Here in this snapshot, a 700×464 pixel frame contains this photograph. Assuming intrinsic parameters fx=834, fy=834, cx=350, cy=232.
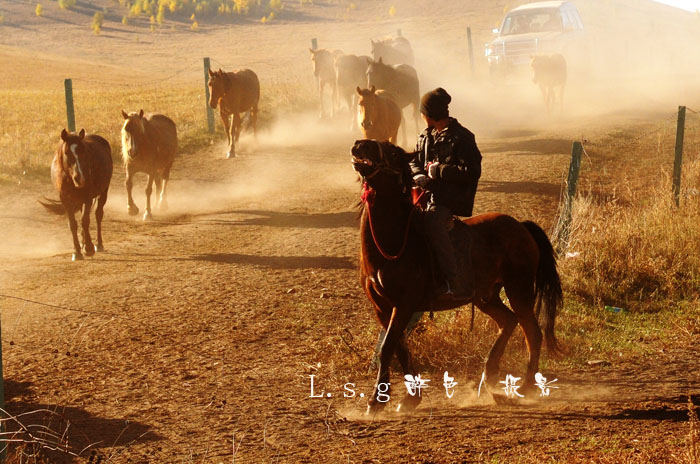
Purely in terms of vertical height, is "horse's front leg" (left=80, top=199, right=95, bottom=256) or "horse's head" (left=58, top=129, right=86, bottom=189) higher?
"horse's head" (left=58, top=129, right=86, bottom=189)

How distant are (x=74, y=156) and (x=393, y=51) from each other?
59.9 feet

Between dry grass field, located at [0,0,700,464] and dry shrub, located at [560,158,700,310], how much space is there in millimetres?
30

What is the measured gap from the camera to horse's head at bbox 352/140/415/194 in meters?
5.99

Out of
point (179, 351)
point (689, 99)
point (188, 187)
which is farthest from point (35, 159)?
point (689, 99)

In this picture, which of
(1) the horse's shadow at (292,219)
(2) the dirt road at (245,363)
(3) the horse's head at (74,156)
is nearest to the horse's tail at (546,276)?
(2) the dirt road at (245,363)

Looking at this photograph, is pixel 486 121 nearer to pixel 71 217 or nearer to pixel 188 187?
pixel 188 187

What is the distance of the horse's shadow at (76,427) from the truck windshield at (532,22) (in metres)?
25.1

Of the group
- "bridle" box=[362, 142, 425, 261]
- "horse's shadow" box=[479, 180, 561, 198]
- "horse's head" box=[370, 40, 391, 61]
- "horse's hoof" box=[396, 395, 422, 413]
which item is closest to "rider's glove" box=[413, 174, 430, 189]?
"bridle" box=[362, 142, 425, 261]

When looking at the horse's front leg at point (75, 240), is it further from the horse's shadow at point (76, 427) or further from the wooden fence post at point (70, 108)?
the wooden fence post at point (70, 108)

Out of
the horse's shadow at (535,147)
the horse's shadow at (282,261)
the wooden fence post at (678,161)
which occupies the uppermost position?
the wooden fence post at (678,161)

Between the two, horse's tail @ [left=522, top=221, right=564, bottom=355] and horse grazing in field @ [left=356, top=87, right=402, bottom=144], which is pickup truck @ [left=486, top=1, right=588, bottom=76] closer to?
horse grazing in field @ [left=356, top=87, right=402, bottom=144]

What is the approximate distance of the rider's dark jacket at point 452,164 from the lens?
647 cm

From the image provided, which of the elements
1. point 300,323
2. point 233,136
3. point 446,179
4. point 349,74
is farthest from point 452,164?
point 349,74

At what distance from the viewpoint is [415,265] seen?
21.0 feet
